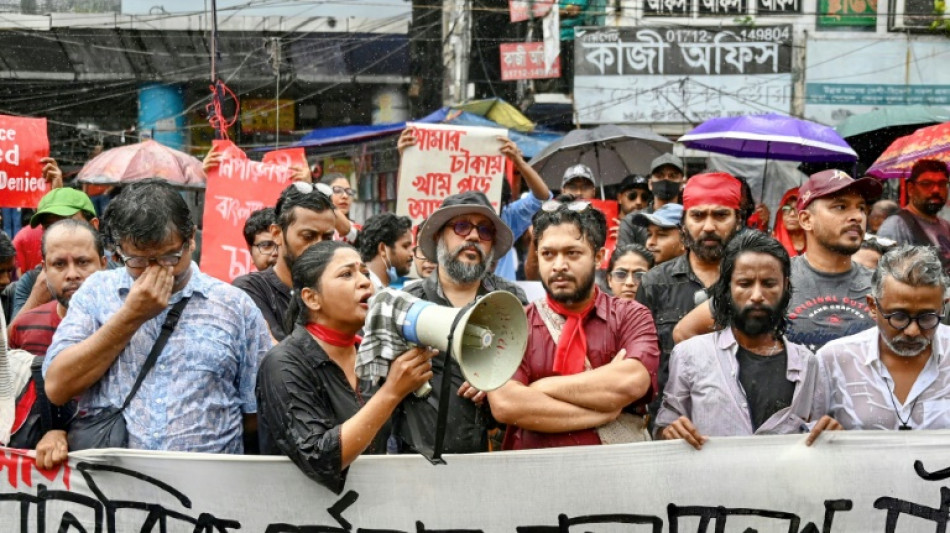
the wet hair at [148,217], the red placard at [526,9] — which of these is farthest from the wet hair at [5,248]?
the red placard at [526,9]

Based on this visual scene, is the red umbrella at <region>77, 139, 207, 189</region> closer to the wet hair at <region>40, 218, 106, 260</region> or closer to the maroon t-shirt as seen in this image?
the wet hair at <region>40, 218, 106, 260</region>

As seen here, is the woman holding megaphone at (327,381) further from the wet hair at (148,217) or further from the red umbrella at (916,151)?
the red umbrella at (916,151)

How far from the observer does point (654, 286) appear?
197 inches

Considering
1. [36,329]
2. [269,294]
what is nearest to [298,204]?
[269,294]

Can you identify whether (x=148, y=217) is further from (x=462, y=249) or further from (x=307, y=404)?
(x=462, y=249)

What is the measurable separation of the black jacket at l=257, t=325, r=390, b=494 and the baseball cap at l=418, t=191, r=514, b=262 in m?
1.23

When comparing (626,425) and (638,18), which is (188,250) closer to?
(626,425)

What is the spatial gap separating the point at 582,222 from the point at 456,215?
0.93 metres

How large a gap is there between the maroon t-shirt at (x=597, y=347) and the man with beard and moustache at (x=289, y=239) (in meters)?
1.44

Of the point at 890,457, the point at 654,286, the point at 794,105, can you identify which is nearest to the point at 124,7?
the point at 794,105

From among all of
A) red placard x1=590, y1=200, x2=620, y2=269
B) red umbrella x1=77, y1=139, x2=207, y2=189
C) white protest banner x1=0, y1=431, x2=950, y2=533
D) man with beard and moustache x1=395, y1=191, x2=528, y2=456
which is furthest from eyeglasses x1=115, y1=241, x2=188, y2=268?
red umbrella x1=77, y1=139, x2=207, y2=189

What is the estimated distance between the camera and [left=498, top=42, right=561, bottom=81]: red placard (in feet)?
62.3

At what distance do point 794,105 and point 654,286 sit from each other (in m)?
14.6

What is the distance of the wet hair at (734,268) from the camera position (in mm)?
3909
